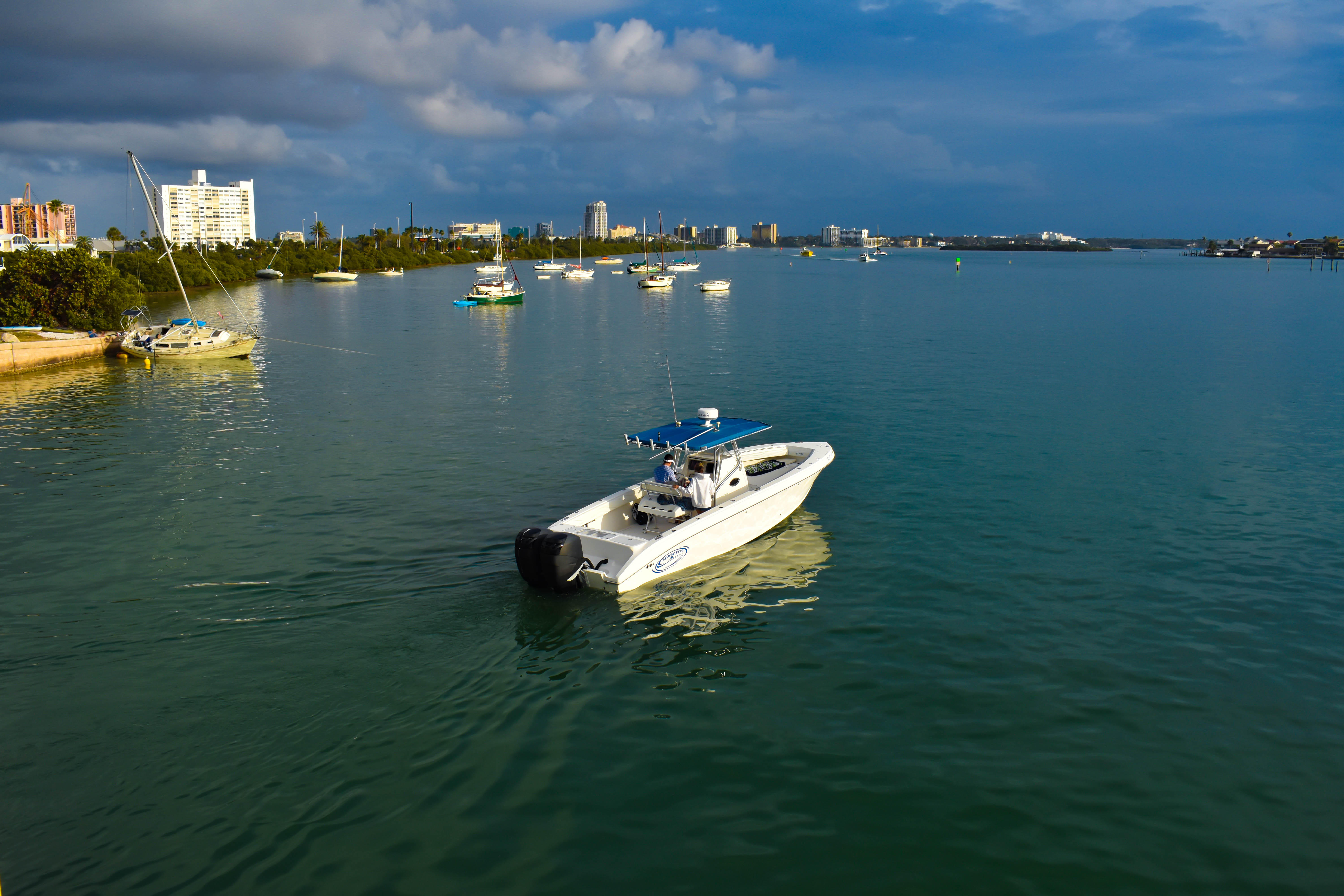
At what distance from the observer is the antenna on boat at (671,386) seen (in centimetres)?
3303

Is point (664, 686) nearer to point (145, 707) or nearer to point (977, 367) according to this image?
point (145, 707)

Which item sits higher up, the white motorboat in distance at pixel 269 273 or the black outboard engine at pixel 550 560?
the white motorboat in distance at pixel 269 273

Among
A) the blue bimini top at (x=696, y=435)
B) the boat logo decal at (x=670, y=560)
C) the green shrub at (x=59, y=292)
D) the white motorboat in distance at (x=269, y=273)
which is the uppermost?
the white motorboat in distance at (x=269, y=273)

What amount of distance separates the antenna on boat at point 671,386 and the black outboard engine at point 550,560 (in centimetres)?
1081

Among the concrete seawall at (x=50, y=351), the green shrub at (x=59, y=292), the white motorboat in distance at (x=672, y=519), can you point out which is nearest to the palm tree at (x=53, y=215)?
the green shrub at (x=59, y=292)

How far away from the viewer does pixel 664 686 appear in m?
14.5

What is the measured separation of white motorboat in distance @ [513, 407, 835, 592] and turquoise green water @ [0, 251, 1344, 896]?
676mm

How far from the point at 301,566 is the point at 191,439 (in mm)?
18241

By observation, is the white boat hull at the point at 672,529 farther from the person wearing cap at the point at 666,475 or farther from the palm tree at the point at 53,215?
the palm tree at the point at 53,215

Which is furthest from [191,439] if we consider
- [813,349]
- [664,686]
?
[813,349]

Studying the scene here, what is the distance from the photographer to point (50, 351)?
53.8 m

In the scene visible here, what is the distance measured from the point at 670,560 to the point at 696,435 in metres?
3.83

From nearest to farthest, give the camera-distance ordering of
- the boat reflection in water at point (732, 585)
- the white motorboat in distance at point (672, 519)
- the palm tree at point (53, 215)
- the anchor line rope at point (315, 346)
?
the boat reflection in water at point (732, 585)
the white motorboat in distance at point (672, 519)
the anchor line rope at point (315, 346)
the palm tree at point (53, 215)

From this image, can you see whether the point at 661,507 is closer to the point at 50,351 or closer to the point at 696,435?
the point at 696,435
